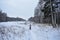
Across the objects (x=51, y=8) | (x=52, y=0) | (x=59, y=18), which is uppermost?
(x=52, y=0)

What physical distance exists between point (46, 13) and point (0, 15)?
55.0 m

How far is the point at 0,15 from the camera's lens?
82.8 meters

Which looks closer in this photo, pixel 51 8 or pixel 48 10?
pixel 51 8

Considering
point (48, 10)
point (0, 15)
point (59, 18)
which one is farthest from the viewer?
point (0, 15)

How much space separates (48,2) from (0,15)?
56978 millimetres

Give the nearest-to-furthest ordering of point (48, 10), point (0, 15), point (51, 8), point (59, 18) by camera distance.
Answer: point (51, 8) < point (48, 10) < point (59, 18) < point (0, 15)

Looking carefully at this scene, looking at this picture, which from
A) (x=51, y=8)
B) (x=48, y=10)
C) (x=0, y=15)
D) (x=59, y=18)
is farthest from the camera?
(x=0, y=15)

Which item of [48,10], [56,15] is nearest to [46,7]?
[48,10]

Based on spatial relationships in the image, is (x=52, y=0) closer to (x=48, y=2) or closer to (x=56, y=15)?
(x=48, y=2)

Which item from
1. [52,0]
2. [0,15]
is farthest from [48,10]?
[0,15]

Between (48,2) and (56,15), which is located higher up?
(48,2)

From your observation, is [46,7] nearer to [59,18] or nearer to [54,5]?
[54,5]

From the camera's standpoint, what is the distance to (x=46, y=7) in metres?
31.7

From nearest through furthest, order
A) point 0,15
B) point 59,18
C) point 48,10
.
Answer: point 48,10
point 59,18
point 0,15
